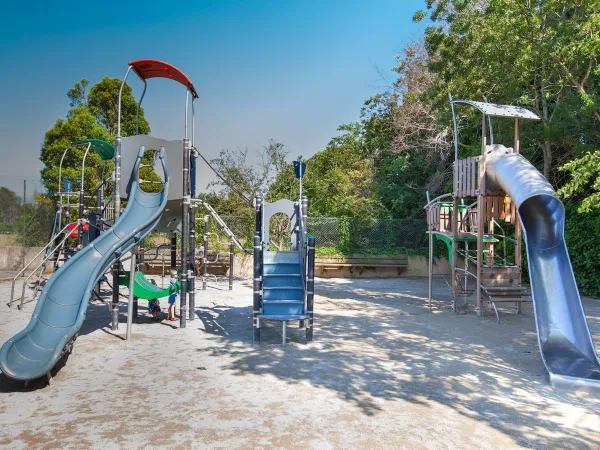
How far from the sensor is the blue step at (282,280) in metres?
8.46

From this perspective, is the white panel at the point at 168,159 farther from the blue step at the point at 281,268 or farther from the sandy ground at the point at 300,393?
the sandy ground at the point at 300,393

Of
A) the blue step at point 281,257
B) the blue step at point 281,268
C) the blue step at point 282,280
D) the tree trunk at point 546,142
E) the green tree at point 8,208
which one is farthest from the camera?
the green tree at point 8,208

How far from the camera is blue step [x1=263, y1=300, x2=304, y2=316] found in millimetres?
7836

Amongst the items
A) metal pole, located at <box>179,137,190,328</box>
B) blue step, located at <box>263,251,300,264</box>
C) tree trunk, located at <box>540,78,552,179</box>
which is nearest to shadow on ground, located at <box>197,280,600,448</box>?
metal pole, located at <box>179,137,190,328</box>

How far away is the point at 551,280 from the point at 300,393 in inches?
180

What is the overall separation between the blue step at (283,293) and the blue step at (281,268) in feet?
1.92

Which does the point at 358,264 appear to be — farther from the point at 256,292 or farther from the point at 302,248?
the point at 256,292

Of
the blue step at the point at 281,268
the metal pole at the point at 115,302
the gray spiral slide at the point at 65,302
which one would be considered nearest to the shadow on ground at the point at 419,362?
the blue step at the point at 281,268

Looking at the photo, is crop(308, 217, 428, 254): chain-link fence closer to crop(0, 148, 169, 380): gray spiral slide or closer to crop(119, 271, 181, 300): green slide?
crop(119, 271, 181, 300): green slide

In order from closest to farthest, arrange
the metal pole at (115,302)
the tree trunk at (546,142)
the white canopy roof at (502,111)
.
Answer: the metal pole at (115,302) < the white canopy roof at (502,111) < the tree trunk at (546,142)

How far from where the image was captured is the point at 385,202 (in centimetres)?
2080

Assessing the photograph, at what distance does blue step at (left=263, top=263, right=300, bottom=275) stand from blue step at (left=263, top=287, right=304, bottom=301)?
0.59 metres

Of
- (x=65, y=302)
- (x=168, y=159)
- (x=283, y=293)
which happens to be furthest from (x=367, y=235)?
(x=65, y=302)

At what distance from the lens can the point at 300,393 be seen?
5426 millimetres
